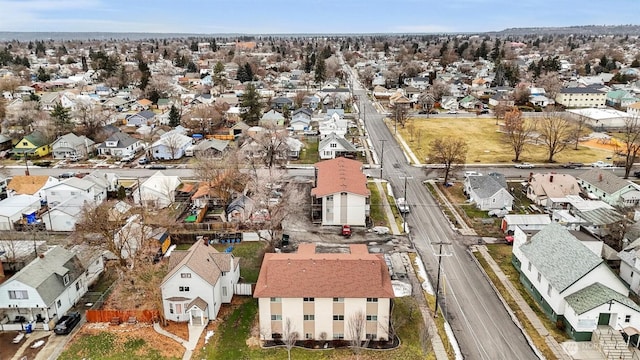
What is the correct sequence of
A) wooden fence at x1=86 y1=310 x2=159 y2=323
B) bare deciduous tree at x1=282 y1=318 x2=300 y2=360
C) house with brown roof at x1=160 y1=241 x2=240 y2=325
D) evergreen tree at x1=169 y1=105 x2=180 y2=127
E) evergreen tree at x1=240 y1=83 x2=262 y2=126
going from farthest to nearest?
1. evergreen tree at x1=240 y1=83 x2=262 y2=126
2. evergreen tree at x1=169 y1=105 x2=180 y2=127
3. wooden fence at x1=86 y1=310 x2=159 y2=323
4. house with brown roof at x1=160 y1=241 x2=240 y2=325
5. bare deciduous tree at x1=282 y1=318 x2=300 y2=360

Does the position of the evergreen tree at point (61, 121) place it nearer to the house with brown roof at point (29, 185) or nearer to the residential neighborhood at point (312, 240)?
the residential neighborhood at point (312, 240)

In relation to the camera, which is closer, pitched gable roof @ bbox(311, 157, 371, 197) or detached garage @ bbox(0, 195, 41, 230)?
pitched gable roof @ bbox(311, 157, 371, 197)

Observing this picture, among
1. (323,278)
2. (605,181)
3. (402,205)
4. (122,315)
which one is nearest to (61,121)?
(122,315)

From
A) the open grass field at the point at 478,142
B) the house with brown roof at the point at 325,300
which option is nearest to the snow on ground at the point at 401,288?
the house with brown roof at the point at 325,300

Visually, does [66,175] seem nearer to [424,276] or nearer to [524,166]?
[424,276]

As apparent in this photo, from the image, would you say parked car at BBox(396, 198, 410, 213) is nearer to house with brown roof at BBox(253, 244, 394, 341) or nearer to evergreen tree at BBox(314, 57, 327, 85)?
house with brown roof at BBox(253, 244, 394, 341)

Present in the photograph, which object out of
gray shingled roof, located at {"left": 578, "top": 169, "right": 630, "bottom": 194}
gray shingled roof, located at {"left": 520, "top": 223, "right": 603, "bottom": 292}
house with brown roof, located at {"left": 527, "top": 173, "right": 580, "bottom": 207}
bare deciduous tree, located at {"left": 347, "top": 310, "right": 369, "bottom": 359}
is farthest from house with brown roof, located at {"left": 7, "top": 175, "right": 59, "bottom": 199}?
gray shingled roof, located at {"left": 578, "top": 169, "right": 630, "bottom": 194}

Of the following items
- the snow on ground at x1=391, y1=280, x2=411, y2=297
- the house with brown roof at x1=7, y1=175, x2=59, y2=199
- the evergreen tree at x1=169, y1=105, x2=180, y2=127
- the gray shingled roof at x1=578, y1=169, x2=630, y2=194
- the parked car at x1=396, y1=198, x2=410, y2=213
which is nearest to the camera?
the snow on ground at x1=391, y1=280, x2=411, y2=297
